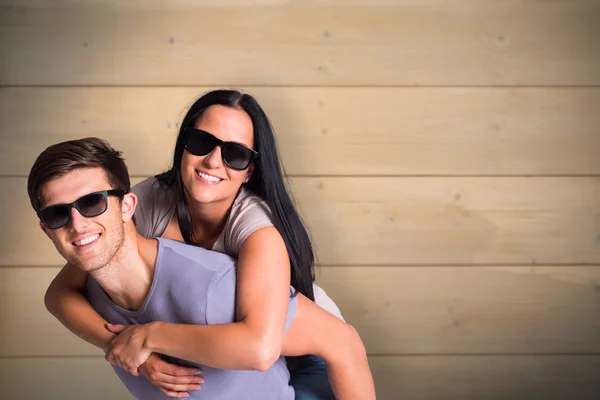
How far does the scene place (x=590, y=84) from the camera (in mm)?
2002

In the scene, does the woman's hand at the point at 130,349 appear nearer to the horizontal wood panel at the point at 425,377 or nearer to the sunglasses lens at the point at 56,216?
the sunglasses lens at the point at 56,216

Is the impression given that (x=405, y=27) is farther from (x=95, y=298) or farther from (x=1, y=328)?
(x=1, y=328)

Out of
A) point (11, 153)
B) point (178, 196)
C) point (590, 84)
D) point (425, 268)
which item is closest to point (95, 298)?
point (178, 196)

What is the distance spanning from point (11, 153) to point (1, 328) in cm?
47

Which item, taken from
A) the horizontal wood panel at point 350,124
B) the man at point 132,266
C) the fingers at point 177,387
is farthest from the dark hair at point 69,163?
the horizontal wood panel at point 350,124

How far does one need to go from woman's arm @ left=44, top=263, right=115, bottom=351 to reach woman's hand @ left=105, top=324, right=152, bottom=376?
0.04 meters

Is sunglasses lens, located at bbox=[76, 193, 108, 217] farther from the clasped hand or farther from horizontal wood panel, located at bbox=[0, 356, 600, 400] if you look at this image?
horizontal wood panel, located at bbox=[0, 356, 600, 400]

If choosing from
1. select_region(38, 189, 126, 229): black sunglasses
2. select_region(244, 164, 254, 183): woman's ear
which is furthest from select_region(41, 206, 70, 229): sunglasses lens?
select_region(244, 164, 254, 183): woman's ear

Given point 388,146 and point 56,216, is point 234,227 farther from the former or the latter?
point 388,146

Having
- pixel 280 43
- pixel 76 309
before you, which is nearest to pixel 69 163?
pixel 76 309

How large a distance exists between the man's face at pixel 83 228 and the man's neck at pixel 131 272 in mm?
22

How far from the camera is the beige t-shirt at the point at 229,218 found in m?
1.38

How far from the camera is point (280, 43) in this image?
75.9 inches

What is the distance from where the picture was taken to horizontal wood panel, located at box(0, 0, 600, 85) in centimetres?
193
